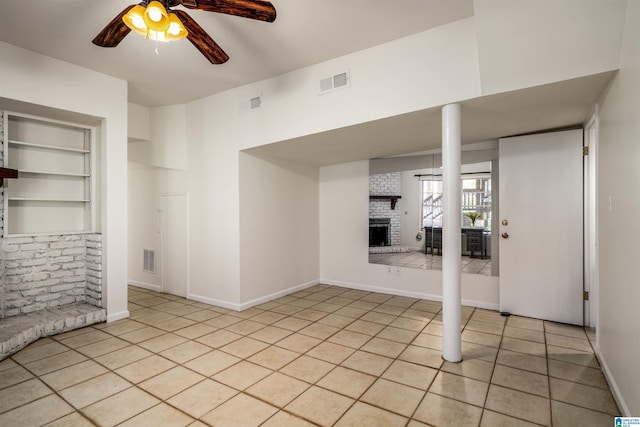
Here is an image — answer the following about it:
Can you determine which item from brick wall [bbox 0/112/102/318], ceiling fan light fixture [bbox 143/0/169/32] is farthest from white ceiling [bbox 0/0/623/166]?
brick wall [bbox 0/112/102/318]

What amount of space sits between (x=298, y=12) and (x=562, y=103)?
7.80 feet

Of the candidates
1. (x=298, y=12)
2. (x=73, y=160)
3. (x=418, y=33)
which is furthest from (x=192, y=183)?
(x=418, y=33)

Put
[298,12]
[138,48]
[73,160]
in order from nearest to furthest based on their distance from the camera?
1. [298,12]
2. [138,48]
3. [73,160]

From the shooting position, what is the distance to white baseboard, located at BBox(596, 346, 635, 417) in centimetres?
200

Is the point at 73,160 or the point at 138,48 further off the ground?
the point at 138,48

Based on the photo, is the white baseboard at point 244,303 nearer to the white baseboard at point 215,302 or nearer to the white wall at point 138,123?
the white baseboard at point 215,302

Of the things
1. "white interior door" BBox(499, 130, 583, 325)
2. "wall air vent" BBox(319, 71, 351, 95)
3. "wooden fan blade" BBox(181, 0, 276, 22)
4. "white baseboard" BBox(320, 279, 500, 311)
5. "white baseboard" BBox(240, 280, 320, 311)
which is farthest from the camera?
"white baseboard" BBox(240, 280, 320, 311)

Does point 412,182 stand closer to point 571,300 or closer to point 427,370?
point 571,300

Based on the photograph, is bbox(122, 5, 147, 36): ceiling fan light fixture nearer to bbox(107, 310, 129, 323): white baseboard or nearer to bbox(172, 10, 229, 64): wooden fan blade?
bbox(172, 10, 229, 64): wooden fan blade

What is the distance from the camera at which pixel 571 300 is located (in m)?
3.63

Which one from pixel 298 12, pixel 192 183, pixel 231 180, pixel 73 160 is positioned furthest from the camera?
pixel 192 183

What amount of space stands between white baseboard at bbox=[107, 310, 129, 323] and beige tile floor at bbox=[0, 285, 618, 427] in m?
0.10

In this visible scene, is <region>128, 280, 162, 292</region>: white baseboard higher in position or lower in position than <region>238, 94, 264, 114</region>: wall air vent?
lower

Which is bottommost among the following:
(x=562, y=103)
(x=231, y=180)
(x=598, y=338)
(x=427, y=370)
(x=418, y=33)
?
(x=427, y=370)
